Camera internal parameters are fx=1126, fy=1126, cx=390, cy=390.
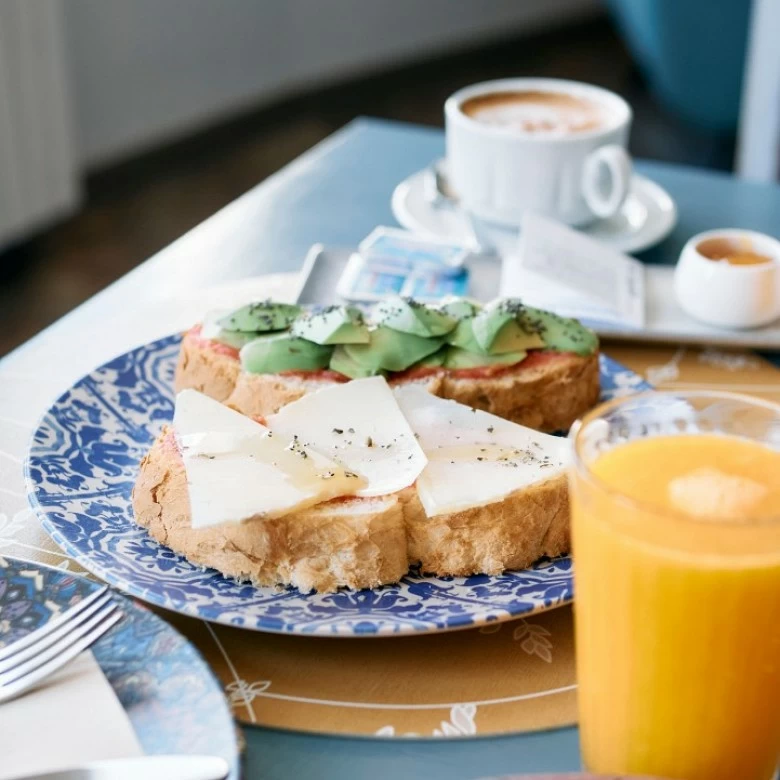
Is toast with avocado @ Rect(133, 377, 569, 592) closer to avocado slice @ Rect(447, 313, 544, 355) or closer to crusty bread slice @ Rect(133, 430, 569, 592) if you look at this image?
crusty bread slice @ Rect(133, 430, 569, 592)

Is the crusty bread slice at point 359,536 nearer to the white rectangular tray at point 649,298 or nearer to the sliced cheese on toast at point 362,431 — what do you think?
the sliced cheese on toast at point 362,431

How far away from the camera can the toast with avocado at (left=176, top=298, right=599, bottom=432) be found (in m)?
1.15

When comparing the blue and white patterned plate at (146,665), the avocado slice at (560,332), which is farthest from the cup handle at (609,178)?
the blue and white patterned plate at (146,665)

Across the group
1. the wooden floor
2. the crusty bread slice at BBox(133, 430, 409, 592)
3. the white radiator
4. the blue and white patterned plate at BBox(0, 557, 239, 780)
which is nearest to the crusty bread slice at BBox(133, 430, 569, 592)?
the crusty bread slice at BBox(133, 430, 409, 592)

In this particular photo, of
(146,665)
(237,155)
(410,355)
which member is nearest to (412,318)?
(410,355)

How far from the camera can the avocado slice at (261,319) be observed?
1.20 m

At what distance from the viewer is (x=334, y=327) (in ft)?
3.72

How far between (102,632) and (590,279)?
86 centimetres

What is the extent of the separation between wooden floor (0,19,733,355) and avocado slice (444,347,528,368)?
215cm

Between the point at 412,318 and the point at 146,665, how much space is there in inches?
19.8

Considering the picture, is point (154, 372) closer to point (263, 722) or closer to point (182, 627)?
point (182, 627)

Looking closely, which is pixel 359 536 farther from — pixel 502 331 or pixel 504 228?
pixel 504 228

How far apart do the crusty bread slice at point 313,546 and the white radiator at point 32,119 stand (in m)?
2.69

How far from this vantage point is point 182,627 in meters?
0.89
